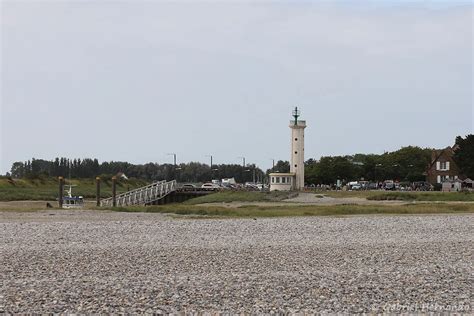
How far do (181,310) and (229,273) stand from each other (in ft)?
11.6

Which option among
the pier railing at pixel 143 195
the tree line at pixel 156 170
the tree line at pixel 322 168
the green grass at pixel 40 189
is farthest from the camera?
the tree line at pixel 156 170

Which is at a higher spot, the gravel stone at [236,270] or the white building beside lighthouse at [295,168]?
the white building beside lighthouse at [295,168]

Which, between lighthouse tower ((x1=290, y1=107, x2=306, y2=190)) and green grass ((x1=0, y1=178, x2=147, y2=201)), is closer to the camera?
green grass ((x1=0, y1=178, x2=147, y2=201))

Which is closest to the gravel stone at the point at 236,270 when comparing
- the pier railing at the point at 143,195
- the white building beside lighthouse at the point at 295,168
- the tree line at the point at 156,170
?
the pier railing at the point at 143,195

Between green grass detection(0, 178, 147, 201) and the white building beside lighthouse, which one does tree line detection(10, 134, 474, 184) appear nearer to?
green grass detection(0, 178, 147, 201)

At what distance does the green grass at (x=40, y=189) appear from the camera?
69938mm

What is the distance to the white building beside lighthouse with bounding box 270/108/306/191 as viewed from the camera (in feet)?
256

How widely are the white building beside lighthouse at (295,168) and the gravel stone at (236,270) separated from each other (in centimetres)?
5385

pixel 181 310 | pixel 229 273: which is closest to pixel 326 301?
pixel 181 310

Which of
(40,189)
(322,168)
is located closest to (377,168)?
(322,168)

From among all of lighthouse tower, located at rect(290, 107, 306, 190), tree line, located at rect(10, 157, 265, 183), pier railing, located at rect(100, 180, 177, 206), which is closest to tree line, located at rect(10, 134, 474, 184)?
tree line, located at rect(10, 157, 265, 183)

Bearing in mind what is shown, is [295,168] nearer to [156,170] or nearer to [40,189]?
[40,189]

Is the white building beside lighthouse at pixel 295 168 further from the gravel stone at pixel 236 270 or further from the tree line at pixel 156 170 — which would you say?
the tree line at pixel 156 170

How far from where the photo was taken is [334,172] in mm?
112188
